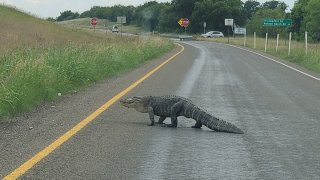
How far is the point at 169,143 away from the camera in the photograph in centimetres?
699

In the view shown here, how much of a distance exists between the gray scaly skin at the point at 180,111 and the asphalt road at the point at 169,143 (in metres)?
0.15

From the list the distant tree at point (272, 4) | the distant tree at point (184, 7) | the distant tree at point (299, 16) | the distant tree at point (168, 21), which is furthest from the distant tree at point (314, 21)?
the distant tree at point (272, 4)

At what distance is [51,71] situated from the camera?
40.5 ft

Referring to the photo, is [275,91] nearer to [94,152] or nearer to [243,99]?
[243,99]

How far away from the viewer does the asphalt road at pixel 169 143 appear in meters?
5.58

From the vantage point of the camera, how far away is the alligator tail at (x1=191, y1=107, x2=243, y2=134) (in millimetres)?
7789

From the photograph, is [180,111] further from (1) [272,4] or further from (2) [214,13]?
(1) [272,4]

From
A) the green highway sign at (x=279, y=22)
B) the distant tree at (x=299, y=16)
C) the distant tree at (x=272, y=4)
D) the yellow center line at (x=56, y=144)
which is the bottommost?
the yellow center line at (x=56, y=144)

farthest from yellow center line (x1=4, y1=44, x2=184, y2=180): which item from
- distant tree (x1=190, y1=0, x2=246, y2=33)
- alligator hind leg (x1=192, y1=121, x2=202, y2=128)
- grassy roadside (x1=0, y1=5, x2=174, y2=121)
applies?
distant tree (x1=190, y1=0, x2=246, y2=33)

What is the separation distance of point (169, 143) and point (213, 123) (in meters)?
1.13

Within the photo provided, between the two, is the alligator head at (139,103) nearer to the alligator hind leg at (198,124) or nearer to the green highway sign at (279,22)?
the alligator hind leg at (198,124)

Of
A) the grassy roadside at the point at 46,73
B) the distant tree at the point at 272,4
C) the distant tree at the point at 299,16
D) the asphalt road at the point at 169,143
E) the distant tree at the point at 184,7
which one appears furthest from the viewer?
the distant tree at the point at 272,4

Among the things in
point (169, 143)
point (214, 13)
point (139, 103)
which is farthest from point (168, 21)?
point (169, 143)

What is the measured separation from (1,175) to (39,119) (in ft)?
11.0
